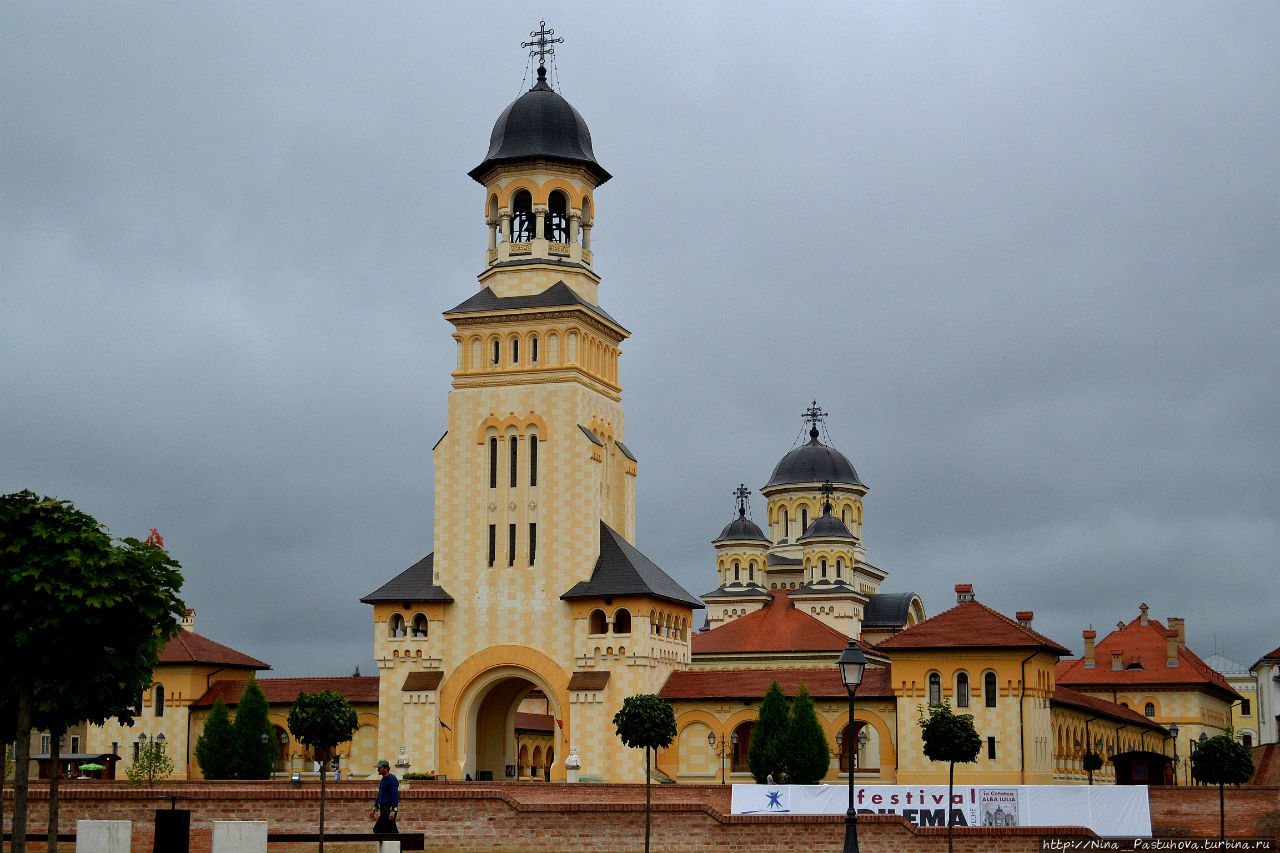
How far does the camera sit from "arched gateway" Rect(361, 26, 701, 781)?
5866 centimetres

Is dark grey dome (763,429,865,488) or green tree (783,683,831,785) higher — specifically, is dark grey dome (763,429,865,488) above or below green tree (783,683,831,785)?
above

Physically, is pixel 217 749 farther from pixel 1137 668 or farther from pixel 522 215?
pixel 1137 668

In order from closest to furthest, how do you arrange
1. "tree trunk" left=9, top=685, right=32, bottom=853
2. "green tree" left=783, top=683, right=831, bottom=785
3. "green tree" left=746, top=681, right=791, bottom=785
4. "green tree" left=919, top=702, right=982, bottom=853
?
"tree trunk" left=9, top=685, right=32, bottom=853 < "green tree" left=919, top=702, right=982, bottom=853 < "green tree" left=783, top=683, right=831, bottom=785 < "green tree" left=746, top=681, right=791, bottom=785

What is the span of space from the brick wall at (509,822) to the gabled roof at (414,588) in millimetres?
21191

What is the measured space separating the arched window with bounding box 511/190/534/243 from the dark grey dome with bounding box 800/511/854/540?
37.0 m

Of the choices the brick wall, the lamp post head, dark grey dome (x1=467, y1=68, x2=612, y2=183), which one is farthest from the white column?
dark grey dome (x1=467, y1=68, x2=612, y2=183)

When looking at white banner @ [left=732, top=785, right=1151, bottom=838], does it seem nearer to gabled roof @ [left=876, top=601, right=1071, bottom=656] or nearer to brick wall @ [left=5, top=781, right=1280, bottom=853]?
brick wall @ [left=5, top=781, right=1280, bottom=853]

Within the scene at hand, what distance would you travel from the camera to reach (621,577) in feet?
193

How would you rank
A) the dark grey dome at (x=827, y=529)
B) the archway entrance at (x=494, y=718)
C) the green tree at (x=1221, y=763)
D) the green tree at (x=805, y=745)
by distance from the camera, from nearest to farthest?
the green tree at (x=1221, y=763)
the green tree at (x=805, y=745)
the archway entrance at (x=494, y=718)
the dark grey dome at (x=827, y=529)

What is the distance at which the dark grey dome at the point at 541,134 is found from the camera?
6356 cm

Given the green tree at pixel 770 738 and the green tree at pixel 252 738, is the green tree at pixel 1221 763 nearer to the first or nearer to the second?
the green tree at pixel 770 738

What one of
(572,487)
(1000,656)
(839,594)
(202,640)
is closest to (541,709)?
(839,594)

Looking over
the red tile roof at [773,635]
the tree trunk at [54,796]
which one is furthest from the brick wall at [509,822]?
the red tile roof at [773,635]

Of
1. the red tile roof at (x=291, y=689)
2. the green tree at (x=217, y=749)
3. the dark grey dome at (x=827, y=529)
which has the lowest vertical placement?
the green tree at (x=217, y=749)
